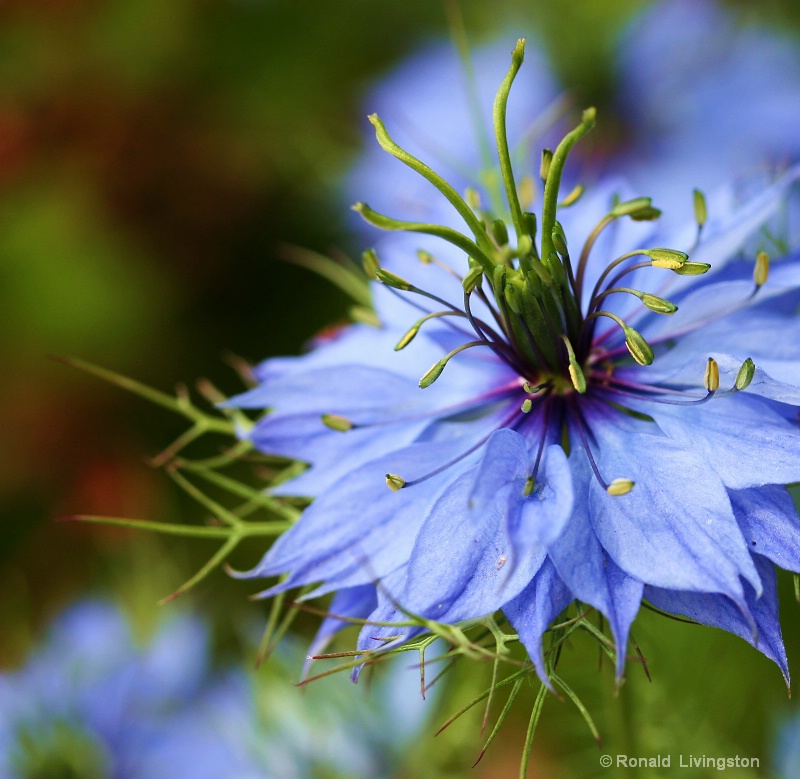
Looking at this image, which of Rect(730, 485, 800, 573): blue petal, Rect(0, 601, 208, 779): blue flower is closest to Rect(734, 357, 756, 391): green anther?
Rect(730, 485, 800, 573): blue petal

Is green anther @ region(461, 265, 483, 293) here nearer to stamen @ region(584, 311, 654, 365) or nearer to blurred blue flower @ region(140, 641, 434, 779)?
stamen @ region(584, 311, 654, 365)

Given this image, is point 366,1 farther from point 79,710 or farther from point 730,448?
point 730,448

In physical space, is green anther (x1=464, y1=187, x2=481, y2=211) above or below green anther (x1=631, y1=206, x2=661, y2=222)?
above

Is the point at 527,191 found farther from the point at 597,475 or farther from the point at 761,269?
the point at 597,475

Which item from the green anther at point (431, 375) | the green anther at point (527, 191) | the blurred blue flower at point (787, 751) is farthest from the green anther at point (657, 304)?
the blurred blue flower at point (787, 751)

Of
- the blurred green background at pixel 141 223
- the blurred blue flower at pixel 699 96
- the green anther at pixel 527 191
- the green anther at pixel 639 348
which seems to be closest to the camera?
the green anther at pixel 639 348

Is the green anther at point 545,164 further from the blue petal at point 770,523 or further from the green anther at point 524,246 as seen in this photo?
the blue petal at point 770,523

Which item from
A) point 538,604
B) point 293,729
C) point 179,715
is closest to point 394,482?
point 538,604

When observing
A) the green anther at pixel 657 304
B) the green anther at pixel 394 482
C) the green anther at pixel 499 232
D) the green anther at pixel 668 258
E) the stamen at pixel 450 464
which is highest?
the green anther at pixel 499 232

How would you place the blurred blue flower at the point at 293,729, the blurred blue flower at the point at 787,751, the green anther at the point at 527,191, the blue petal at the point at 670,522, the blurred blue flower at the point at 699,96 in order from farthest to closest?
the blurred blue flower at the point at 699,96 → the blurred blue flower at the point at 293,729 → the blurred blue flower at the point at 787,751 → the green anther at the point at 527,191 → the blue petal at the point at 670,522

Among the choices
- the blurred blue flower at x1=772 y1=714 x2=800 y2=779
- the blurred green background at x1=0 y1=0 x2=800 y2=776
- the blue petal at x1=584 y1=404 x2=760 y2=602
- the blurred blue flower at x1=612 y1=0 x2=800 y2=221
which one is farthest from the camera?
the blurred green background at x1=0 y1=0 x2=800 y2=776
